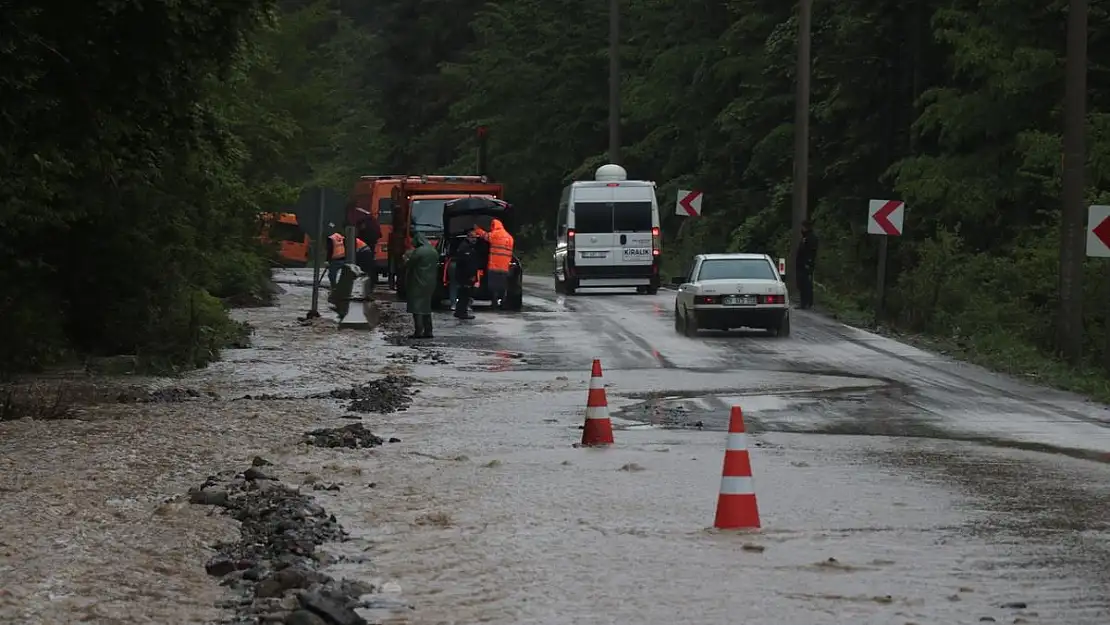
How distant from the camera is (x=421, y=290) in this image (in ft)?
97.2

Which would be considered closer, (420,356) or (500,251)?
(420,356)

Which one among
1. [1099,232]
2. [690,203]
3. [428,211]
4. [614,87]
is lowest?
[1099,232]

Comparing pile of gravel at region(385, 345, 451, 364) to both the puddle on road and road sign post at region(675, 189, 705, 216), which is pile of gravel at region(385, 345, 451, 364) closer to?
the puddle on road

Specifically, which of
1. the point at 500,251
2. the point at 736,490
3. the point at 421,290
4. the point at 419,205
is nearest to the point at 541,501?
the point at 736,490

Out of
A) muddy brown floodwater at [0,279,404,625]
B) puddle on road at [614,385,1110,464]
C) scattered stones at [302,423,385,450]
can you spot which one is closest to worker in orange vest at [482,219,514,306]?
muddy brown floodwater at [0,279,404,625]

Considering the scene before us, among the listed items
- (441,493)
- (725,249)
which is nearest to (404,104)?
(725,249)

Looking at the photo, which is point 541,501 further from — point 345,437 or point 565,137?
point 565,137

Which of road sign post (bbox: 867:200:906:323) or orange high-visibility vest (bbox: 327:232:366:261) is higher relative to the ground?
road sign post (bbox: 867:200:906:323)

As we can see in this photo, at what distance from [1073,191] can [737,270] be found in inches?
260

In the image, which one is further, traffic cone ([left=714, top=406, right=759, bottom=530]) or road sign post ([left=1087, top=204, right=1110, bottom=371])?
road sign post ([left=1087, top=204, right=1110, bottom=371])

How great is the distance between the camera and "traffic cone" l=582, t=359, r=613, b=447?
16109 millimetres

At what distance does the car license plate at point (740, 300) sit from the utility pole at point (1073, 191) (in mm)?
5005

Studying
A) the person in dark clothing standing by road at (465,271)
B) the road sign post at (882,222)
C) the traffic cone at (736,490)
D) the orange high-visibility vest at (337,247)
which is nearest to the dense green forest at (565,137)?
the road sign post at (882,222)

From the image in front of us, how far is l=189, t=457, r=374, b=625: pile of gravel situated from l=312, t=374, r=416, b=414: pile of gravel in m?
5.60
